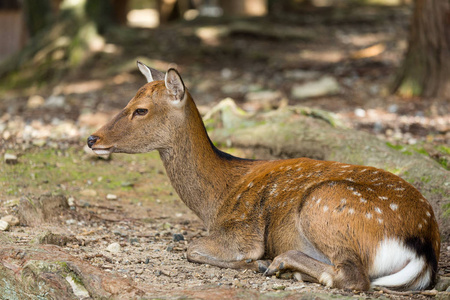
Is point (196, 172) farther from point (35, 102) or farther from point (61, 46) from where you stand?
point (61, 46)

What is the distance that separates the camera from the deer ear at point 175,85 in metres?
4.46

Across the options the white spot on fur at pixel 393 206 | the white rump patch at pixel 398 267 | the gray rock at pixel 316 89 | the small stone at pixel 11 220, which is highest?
the white spot on fur at pixel 393 206

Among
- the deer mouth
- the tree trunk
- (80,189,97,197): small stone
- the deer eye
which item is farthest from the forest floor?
the deer eye

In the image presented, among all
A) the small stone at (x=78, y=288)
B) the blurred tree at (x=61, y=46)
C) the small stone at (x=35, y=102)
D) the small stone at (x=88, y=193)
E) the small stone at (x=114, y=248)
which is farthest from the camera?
the blurred tree at (x=61, y=46)

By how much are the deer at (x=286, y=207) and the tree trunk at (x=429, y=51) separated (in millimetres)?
5191

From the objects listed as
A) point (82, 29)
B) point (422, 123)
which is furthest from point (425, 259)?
point (82, 29)

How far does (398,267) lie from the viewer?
3.70 metres

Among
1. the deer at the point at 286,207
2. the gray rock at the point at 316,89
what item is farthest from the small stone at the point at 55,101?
the deer at the point at 286,207

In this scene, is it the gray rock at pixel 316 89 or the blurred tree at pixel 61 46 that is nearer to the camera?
the gray rock at pixel 316 89

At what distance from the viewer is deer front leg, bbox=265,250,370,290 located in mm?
3633

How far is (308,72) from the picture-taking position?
1196cm

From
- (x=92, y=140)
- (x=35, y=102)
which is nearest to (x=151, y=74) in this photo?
(x=92, y=140)

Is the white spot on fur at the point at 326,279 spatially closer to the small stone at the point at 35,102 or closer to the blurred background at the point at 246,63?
the blurred background at the point at 246,63

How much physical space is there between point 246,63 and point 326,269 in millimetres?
9504
